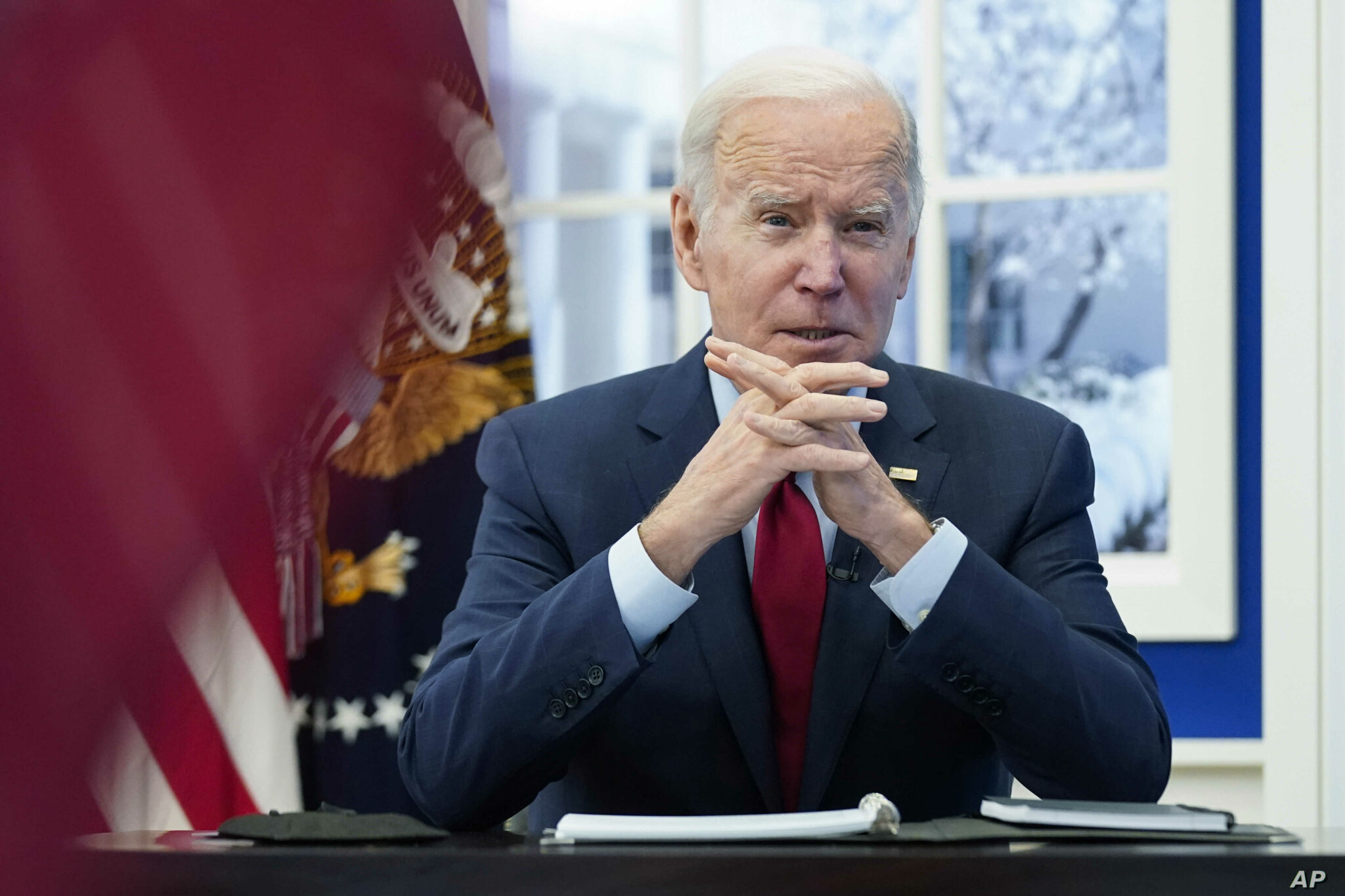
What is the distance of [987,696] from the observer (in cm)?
142

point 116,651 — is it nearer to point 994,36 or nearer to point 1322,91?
point 994,36

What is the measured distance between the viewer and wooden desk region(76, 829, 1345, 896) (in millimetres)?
941

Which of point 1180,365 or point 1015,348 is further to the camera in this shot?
point 1015,348

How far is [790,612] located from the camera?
5.32 feet

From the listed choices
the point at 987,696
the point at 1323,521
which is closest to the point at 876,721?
the point at 987,696

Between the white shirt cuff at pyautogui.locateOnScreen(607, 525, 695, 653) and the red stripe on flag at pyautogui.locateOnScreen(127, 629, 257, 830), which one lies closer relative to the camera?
the white shirt cuff at pyautogui.locateOnScreen(607, 525, 695, 653)

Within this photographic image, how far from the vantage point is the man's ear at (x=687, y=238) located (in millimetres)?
1794

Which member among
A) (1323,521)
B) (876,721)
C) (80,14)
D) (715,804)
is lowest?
(715,804)

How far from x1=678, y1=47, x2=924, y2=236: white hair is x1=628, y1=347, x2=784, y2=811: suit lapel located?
1.01ft

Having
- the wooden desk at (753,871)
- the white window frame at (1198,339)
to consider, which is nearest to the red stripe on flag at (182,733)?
the wooden desk at (753,871)

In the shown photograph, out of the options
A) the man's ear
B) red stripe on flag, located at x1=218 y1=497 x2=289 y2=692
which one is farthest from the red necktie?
red stripe on flag, located at x1=218 y1=497 x2=289 y2=692

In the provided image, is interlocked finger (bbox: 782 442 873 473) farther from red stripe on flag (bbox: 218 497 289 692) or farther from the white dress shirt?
red stripe on flag (bbox: 218 497 289 692)

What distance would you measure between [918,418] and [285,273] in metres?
0.86

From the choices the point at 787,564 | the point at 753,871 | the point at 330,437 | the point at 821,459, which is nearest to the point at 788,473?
the point at 821,459
